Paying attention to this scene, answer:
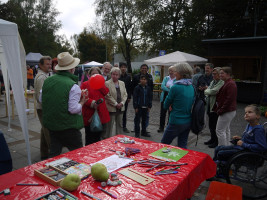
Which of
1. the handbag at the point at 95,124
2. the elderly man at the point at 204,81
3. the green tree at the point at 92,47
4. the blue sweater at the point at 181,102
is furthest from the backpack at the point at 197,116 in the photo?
the green tree at the point at 92,47

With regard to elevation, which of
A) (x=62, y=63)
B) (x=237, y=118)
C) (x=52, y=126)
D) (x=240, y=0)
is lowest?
(x=237, y=118)

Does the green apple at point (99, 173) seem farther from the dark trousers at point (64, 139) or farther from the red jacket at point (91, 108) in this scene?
the red jacket at point (91, 108)

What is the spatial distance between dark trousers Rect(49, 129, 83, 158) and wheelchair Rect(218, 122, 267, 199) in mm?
2028

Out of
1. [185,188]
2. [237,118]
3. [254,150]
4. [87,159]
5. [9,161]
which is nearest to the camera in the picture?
[185,188]

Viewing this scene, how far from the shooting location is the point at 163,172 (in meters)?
1.78

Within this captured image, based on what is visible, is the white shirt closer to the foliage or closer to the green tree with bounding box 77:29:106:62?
the foliage

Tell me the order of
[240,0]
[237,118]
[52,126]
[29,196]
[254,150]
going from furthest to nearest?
[240,0]
[237,118]
[254,150]
[52,126]
[29,196]

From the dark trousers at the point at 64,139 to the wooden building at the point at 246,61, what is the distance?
10.5 meters

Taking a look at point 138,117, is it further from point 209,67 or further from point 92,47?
point 92,47

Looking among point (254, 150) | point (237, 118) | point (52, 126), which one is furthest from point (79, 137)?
point (237, 118)

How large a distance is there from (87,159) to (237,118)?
712 cm

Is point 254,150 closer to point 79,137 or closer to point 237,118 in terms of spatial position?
point 79,137

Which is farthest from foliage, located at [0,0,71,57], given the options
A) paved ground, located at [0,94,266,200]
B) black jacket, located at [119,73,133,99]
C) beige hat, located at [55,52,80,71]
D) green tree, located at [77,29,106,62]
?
beige hat, located at [55,52,80,71]

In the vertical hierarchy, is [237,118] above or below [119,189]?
below
